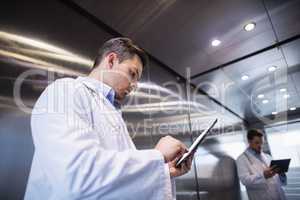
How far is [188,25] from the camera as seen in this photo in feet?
4.27

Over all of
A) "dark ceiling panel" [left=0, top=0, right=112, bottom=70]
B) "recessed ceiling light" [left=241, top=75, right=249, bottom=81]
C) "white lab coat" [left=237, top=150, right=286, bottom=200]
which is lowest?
"white lab coat" [left=237, top=150, right=286, bottom=200]

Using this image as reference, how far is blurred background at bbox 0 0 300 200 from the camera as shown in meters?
0.81

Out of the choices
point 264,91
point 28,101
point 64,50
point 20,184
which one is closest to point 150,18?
point 64,50

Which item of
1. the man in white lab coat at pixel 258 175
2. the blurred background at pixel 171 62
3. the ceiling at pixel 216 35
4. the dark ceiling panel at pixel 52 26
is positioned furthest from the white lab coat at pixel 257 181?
the dark ceiling panel at pixel 52 26

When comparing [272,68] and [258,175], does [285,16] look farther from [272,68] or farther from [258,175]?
[258,175]

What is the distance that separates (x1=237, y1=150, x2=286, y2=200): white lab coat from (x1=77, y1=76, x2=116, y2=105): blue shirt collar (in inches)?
69.9

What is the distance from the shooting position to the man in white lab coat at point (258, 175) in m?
1.90

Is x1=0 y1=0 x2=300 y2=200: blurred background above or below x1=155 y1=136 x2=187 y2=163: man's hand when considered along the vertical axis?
above

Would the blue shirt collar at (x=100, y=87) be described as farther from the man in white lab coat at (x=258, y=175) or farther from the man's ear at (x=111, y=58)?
the man in white lab coat at (x=258, y=175)

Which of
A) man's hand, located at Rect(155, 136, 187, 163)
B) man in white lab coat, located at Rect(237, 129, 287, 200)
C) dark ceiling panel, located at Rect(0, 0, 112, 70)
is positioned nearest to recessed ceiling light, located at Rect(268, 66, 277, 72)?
man in white lab coat, located at Rect(237, 129, 287, 200)

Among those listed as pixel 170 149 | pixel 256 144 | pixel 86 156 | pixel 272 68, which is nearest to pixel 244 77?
pixel 272 68

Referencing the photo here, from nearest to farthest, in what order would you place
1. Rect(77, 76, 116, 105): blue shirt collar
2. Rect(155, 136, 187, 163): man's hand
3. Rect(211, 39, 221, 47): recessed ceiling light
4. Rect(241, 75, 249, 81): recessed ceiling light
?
1. Rect(155, 136, 187, 163): man's hand
2. Rect(77, 76, 116, 105): blue shirt collar
3. Rect(211, 39, 221, 47): recessed ceiling light
4. Rect(241, 75, 249, 81): recessed ceiling light

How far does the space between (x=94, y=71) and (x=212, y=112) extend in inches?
74.4

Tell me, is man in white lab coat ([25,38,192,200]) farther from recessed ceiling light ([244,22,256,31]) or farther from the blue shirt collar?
recessed ceiling light ([244,22,256,31])
